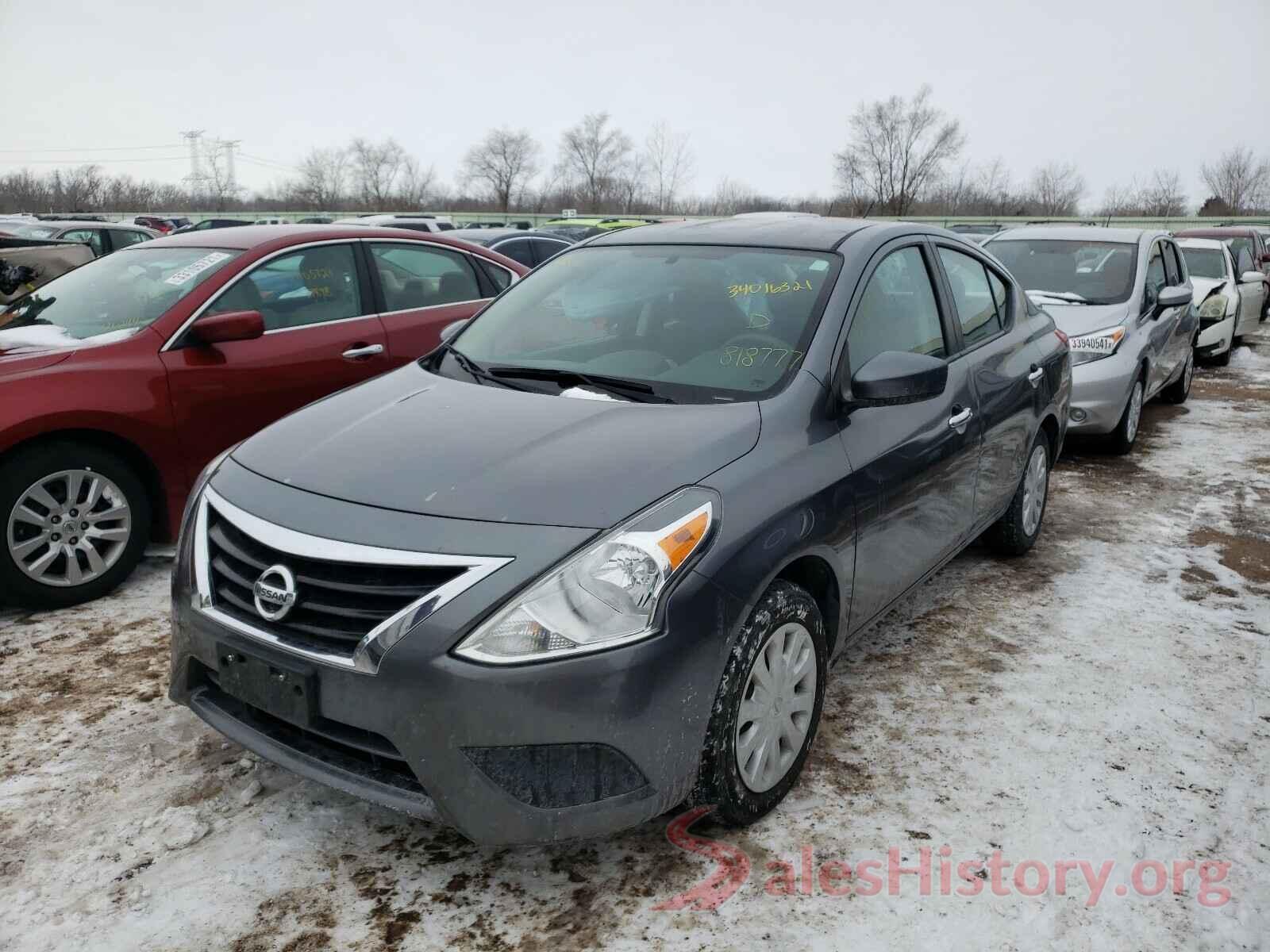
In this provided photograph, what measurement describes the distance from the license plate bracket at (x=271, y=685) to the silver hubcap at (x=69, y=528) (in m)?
2.05

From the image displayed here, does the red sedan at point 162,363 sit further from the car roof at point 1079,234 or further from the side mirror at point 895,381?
the car roof at point 1079,234

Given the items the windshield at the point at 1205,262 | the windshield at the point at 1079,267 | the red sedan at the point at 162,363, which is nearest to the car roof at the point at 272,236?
the red sedan at the point at 162,363

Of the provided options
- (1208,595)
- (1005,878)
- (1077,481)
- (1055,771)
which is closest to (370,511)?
(1005,878)

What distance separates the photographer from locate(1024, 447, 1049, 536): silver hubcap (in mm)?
4859

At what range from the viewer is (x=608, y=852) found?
8.82 feet

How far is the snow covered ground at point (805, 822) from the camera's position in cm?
239

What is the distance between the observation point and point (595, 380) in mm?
3234

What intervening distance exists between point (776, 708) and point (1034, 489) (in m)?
2.85

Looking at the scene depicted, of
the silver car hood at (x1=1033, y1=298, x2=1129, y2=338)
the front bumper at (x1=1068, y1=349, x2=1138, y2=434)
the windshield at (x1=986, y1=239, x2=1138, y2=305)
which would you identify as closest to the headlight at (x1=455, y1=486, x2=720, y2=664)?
the front bumper at (x1=1068, y1=349, x2=1138, y2=434)

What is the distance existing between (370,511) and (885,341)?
1.93m

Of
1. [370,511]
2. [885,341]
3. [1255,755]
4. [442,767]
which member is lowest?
[1255,755]

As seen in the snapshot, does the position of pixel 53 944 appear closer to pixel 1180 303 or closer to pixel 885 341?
pixel 885 341

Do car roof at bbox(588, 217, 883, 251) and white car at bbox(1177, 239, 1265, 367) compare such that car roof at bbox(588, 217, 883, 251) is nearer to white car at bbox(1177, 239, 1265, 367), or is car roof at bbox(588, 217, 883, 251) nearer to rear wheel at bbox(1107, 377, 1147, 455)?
rear wheel at bbox(1107, 377, 1147, 455)

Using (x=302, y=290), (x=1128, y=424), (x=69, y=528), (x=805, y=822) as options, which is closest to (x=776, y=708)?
(x=805, y=822)
